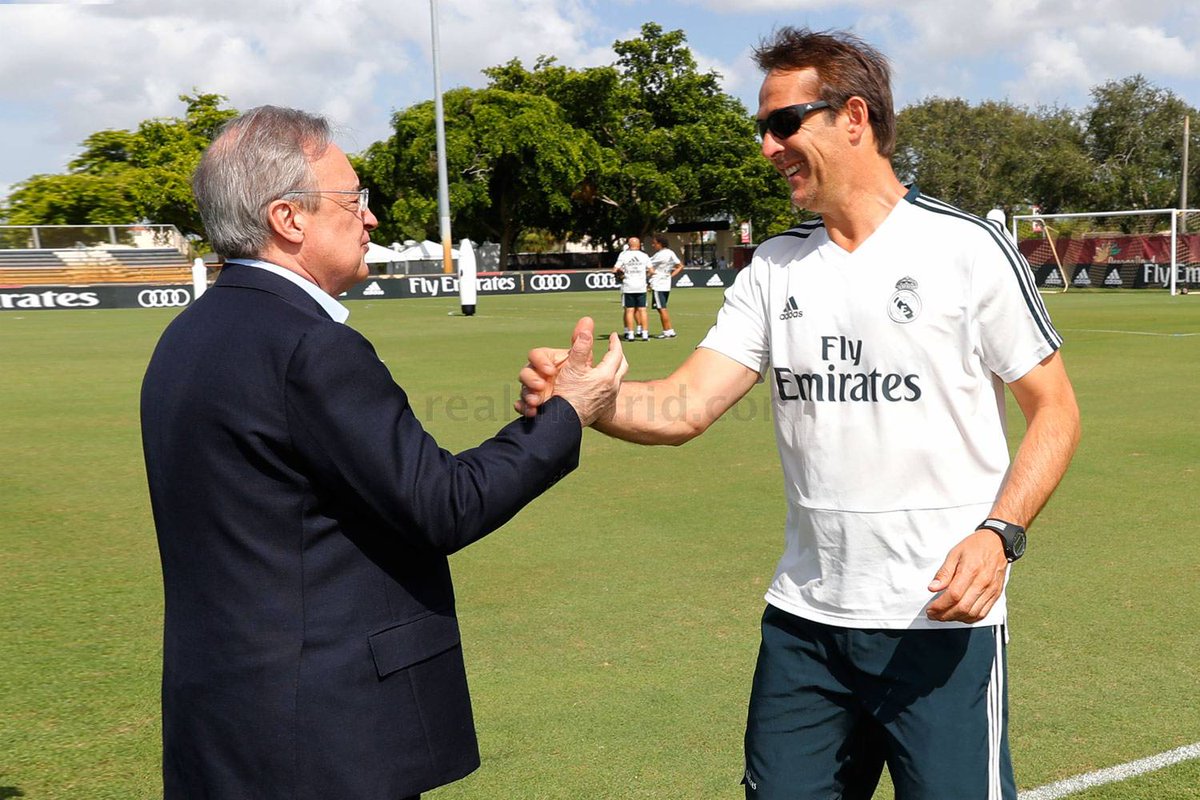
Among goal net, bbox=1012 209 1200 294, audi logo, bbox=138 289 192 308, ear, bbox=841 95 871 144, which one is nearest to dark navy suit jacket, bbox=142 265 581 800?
ear, bbox=841 95 871 144

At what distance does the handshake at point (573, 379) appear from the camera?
2.39 metres

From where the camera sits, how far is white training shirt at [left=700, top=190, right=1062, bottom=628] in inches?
98.3

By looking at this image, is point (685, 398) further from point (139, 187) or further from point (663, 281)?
point (139, 187)

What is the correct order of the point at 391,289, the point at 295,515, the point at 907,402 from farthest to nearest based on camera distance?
the point at 391,289 < the point at 907,402 < the point at 295,515

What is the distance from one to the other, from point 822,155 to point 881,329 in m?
0.47

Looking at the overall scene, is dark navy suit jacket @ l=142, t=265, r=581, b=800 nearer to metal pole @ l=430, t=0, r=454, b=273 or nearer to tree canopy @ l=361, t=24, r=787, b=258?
metal pole @ l=430, t=0, r=454, b=273

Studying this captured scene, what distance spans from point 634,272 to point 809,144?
57.6 feet

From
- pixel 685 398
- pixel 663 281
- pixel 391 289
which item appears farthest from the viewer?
pixel 391 289

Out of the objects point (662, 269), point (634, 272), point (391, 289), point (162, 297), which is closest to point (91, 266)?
point (162, 297)

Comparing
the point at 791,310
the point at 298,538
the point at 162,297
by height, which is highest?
the point at 162,297

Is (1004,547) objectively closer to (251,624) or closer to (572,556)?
(251,624)

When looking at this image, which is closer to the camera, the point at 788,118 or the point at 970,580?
the point at 970,580

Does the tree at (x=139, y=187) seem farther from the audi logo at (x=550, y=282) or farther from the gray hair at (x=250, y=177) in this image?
the gray hair at (x=250, y=177)

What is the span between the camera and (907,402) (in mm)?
2525
